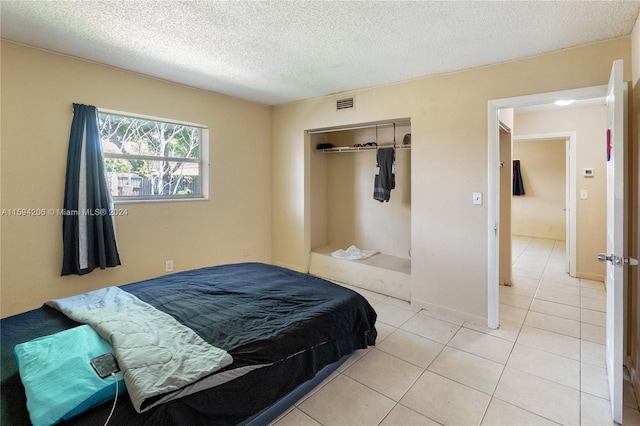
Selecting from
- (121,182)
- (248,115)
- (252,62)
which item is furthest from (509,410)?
(248,115)

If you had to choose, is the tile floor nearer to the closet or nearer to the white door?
the white door

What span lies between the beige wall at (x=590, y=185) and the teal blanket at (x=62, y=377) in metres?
5.30

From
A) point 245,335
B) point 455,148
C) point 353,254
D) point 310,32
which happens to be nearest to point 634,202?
point 455,148

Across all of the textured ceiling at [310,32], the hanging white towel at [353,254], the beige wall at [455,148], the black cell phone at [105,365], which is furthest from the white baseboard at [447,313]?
the black cell phone at [105,365]

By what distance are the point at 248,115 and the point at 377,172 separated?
6.31ft

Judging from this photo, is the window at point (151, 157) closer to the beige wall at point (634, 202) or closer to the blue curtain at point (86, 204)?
the blue curtain at point (86, 204)

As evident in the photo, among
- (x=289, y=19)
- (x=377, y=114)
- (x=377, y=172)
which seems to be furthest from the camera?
(x=377, y=172)

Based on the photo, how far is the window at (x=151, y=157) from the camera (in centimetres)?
314

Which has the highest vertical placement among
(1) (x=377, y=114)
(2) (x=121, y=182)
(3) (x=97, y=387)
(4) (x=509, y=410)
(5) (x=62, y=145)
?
(1) (x=377, y=114)

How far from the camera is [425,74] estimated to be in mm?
3109

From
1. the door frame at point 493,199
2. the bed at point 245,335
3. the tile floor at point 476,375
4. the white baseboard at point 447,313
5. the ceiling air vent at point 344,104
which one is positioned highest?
the ceiling air vent at point 344,104

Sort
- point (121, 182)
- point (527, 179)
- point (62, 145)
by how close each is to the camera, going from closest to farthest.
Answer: point (62, 145) < point (121, 182) < point (527, 179)

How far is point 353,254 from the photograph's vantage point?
4.27 m

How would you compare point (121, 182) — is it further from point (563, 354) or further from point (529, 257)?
point (529, 257)
